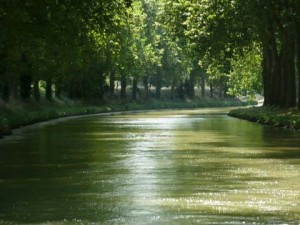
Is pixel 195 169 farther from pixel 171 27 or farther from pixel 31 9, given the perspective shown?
pixel 171 27

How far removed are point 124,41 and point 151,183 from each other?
46.7 metres

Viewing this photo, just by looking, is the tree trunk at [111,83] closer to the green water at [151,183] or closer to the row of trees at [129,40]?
the row of trees at [129,40]

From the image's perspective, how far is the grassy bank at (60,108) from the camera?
1754 inches

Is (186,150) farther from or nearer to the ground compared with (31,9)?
nearer to the ground

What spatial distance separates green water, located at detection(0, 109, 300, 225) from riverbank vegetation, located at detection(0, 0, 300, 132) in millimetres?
6365

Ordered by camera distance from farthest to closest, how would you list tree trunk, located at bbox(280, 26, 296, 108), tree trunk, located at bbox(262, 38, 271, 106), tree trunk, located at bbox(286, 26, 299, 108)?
tree trunk, located at bbox(262, 38, 271, 106) → tree trunk, located at bbox(286, 26, 299, 108) → tree trunk, located at bbox(280, 26, 296, 108)

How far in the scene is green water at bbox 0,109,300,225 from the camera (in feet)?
41.4

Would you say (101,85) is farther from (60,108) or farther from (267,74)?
(267,74)

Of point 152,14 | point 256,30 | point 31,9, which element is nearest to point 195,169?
point 31,9

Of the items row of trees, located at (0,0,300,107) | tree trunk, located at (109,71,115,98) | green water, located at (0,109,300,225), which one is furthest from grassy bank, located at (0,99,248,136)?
green water, located at (0,109,300,225)

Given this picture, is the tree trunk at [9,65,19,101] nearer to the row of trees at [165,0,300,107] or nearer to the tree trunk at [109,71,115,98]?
the row of trees at [165,0,300,107]

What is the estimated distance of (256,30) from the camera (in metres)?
49.2

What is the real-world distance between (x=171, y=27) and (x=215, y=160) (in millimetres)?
37378

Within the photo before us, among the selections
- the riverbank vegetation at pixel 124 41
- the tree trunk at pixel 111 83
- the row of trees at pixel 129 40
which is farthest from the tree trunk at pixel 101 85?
the tree trunk at pixel 111 83
